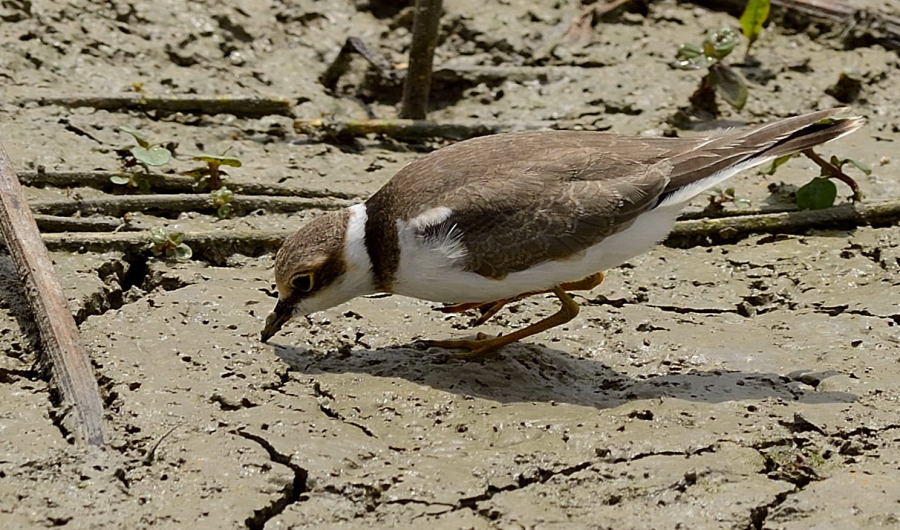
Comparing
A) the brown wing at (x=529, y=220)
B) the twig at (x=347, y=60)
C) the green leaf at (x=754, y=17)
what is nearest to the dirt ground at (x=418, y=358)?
the twig at (x=347, y=60)

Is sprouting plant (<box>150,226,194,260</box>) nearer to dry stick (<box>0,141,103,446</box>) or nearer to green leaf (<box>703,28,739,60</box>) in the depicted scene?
dry stick (<box>0,141,103,446</box>)

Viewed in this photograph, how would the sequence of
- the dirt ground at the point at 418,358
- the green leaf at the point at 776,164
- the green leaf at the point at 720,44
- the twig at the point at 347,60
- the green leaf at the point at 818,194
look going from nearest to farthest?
the dirt ground at the point at 418,358
the green leaf at the point at 818,194
the green leaf at the point at 776,164
the green leaf at the point at 720,44
the twig at the point at 347,60

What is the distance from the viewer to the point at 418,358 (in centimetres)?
566

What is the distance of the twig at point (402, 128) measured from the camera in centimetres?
786

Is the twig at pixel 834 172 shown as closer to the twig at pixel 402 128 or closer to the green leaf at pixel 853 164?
the green leaf at pixel 853 164

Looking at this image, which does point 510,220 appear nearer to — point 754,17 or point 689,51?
point 689,51

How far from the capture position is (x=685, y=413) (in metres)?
5.16

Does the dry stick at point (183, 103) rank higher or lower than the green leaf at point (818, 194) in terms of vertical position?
lower

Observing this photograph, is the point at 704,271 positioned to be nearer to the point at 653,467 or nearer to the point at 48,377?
the point at 653,467

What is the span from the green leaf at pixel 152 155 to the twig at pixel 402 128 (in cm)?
126

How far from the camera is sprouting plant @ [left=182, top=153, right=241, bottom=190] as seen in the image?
683cm

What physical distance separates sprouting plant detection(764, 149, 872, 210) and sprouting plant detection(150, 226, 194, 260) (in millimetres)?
3408

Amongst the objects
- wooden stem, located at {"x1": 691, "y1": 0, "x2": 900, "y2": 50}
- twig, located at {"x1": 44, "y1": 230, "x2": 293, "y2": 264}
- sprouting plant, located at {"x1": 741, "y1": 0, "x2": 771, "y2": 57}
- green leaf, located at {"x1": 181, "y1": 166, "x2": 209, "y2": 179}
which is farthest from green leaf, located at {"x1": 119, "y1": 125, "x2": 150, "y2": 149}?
wooden stem, located at {"x1": 691, "y1": 0, "x2": 900, "y2": 50}

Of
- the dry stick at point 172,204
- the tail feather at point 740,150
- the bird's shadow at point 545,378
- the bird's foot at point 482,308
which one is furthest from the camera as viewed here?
the dry stick at point 172,204
